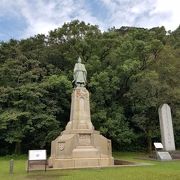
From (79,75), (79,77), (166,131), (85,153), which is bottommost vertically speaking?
(85,153)

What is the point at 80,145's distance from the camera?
1670cm

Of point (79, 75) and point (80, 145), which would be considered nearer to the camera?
point (80, 145)

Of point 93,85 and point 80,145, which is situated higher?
point 93,85

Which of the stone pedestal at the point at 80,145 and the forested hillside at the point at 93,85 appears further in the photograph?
the forested hillside at the point at 93,85

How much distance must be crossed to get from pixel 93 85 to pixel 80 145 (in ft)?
36.1

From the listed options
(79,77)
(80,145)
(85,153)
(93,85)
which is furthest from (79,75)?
(93,85)

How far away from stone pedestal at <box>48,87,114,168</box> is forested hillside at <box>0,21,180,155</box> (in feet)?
25.0

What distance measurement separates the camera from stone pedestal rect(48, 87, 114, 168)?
15844 millimetres

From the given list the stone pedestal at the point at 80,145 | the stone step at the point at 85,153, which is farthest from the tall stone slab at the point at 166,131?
the stone step at the point at 85,153

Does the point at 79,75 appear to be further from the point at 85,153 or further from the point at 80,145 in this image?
the point at 85,153

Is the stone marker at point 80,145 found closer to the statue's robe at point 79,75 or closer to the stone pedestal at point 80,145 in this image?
the stone pedestal at point 80,145

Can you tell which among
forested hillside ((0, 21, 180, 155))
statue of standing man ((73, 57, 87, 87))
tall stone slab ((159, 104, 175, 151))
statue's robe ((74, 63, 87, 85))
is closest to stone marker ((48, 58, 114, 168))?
statue of standing man ((73, 57, 87, 87))

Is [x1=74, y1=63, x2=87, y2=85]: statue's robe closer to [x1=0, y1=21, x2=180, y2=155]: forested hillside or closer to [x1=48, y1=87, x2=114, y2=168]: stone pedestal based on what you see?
[x1=48, y1=87, x2=114, y2=168]: stone pedestal

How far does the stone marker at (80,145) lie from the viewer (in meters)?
15.8
